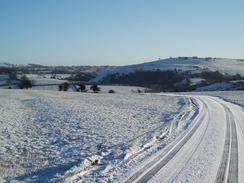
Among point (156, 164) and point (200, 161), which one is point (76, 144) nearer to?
point (156, 164)

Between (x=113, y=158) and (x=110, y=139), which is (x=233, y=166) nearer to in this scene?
(x=113, y=158)

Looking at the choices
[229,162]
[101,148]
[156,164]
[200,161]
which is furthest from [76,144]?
[229,162]

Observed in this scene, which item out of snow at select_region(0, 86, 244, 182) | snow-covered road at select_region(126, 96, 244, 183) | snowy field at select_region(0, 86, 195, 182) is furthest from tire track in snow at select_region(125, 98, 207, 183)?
snowy field at select_region(0, 86, 195, 182)

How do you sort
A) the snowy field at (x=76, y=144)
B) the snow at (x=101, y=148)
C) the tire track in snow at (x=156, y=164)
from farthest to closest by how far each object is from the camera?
1. the snowy field at (x=76, y=144)
2. the snow at (x=101, y=148)
3. the tire track in snow at (x=156, y=164)

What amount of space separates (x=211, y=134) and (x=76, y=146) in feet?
25.2

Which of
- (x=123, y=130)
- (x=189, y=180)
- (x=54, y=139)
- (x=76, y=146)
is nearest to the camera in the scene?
(x=189, y=180)

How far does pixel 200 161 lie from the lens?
1325 cm

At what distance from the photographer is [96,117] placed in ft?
86.3

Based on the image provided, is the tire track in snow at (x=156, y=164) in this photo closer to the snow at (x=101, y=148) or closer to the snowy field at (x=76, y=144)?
the snow at (x=101, y=148)

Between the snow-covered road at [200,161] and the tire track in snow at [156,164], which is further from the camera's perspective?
the snow-covered road at [200,161]

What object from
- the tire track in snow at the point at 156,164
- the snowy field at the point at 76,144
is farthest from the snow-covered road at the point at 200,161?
the snowy field at the point at 76,144

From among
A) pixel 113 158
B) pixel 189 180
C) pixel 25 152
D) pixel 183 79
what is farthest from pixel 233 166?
pixel 183 79

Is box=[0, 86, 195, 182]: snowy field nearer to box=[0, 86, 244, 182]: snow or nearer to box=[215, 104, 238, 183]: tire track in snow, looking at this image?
box=[0, 86, 244, 182]: snow

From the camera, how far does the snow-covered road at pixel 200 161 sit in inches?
439
